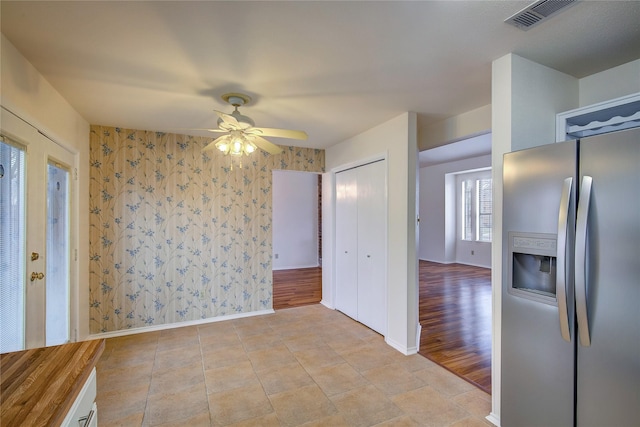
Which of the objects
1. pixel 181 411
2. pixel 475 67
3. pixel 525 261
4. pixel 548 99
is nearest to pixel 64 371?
pixel 181 411

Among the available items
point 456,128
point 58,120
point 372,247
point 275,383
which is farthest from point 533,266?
point 58,120

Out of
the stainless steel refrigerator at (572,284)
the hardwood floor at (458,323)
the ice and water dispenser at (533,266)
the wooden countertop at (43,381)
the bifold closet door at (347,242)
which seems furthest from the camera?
the bifold closet door at (347,242)

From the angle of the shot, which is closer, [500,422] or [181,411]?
[500,422]

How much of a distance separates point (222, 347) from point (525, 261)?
2.91 metres

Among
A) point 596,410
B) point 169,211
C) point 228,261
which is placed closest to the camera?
point 596,410

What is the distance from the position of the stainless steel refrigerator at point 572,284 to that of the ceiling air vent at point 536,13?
0.67 meters

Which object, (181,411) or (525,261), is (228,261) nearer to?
(181,411)

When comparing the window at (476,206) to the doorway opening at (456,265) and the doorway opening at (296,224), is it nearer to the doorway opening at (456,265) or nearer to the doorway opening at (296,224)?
the doorway opening at (456,265)

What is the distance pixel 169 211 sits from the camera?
3.72 m


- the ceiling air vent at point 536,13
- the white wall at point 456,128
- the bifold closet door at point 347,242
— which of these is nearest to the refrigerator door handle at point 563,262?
the ceiling air vent at point 536,13

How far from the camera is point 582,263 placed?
1.40m

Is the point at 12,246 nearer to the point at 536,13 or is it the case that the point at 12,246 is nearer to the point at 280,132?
the point at 280,132

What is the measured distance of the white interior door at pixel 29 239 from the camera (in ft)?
5.78

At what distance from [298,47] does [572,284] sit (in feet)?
6.58
